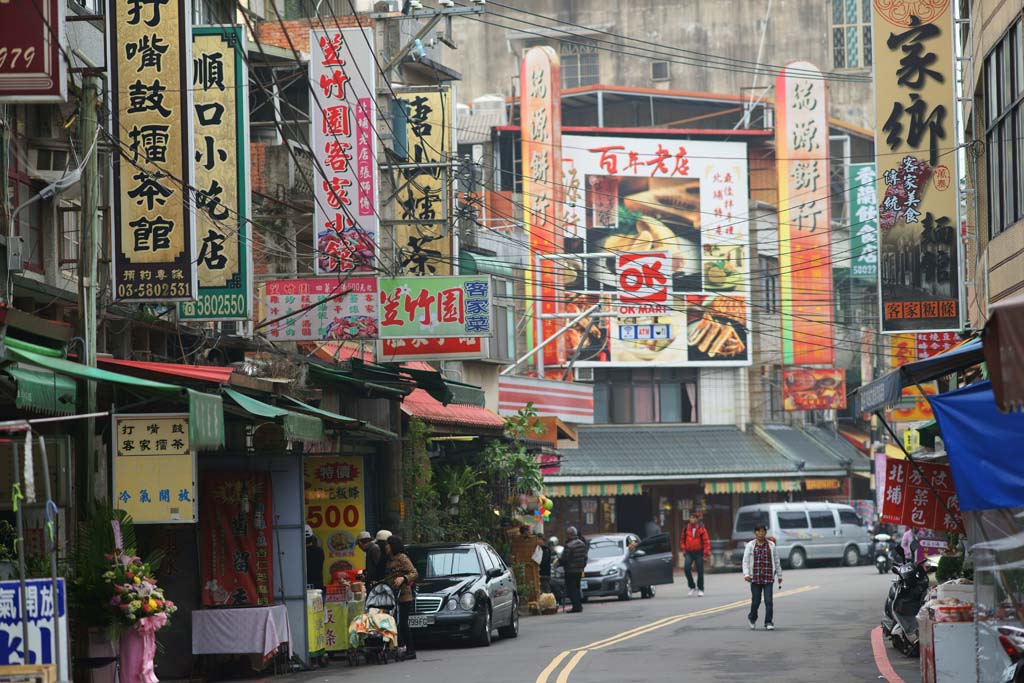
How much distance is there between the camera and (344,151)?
23.9 metres

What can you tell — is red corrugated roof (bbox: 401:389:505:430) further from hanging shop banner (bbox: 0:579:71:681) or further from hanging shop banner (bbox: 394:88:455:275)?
hanging shop banner (bbox: 0:579:71:681)

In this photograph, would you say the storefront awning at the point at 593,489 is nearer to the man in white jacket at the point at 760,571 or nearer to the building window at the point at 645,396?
the building window at the point at 645,396

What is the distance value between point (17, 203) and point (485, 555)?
9.67 m

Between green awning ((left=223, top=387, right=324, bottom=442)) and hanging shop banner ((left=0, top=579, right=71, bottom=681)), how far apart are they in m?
4.15

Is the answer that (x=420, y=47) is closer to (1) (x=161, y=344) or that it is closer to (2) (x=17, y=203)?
(1) (x=161, y=344)

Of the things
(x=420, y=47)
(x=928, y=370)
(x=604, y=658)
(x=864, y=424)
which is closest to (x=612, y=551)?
(x=420, y=47)

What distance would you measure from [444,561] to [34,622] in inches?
449

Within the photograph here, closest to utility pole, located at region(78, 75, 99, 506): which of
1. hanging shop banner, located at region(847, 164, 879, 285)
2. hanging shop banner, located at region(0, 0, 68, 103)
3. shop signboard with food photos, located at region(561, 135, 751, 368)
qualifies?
hanging shop banner, located at region(0, 0, 68, 103)

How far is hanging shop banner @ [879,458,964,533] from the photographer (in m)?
18.1

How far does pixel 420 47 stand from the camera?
111ft

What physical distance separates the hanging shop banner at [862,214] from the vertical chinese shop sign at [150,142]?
1557 inches

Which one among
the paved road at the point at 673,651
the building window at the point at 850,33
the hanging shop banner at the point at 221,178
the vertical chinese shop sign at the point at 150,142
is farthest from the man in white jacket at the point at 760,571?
the building window at the point at 850,33

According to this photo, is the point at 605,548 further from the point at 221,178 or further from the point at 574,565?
the point at 221,178

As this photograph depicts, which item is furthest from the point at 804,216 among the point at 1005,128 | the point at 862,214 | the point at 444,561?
the point at 1005,128
